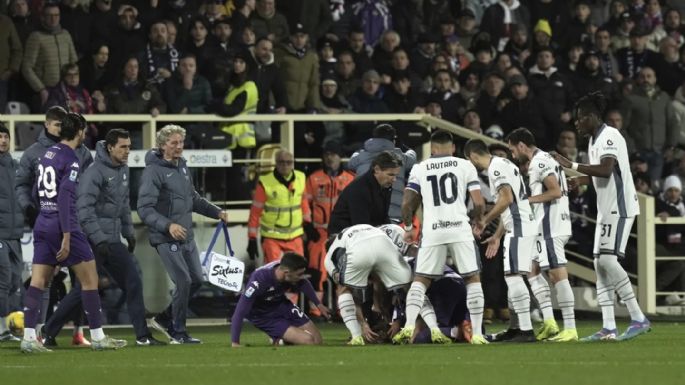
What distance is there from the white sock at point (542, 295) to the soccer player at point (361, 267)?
1.09 meters

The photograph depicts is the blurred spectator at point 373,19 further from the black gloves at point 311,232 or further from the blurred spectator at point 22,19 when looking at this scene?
the blurred spectator at point 22,19

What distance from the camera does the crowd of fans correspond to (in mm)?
22391

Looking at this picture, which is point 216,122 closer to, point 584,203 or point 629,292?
point 584,203

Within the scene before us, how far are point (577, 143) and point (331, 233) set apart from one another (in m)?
8.14

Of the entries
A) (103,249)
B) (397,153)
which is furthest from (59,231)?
(397,153)

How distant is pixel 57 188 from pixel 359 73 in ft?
33.5

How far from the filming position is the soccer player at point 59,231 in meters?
15.2

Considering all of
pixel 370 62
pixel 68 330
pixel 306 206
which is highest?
pixel 370 62

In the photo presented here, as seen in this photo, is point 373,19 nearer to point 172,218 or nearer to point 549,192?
point 172,218

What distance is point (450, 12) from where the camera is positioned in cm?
2825

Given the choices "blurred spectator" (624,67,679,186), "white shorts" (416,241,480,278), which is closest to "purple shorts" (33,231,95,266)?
"white shorts" (416,241,480,278)

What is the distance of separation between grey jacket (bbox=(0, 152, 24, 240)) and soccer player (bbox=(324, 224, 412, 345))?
3596 mm

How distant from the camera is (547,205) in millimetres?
16562

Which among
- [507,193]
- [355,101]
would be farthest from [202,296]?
[507,193]
